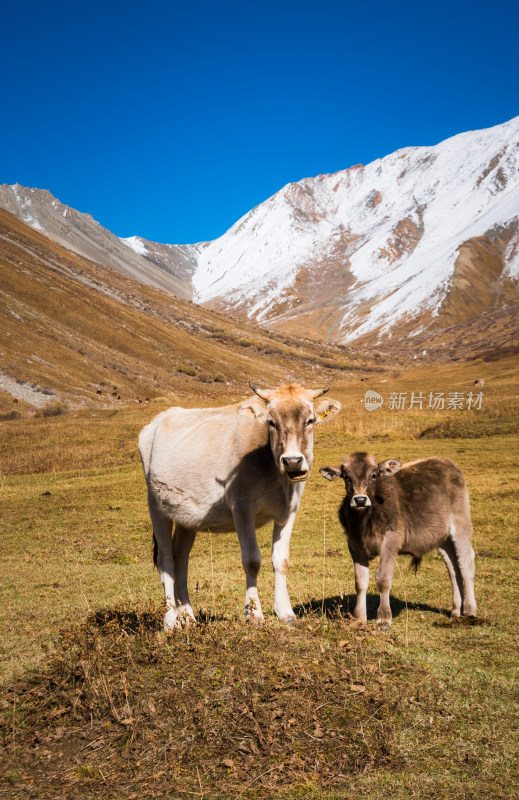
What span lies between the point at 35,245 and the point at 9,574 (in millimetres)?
126890

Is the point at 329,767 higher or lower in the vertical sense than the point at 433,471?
lower

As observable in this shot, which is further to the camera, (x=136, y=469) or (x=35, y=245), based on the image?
(x=35, y=245)

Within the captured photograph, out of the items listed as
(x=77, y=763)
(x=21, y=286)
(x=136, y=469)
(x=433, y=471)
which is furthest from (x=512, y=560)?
(x=21, y=286)

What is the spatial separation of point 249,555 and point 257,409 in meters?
2.05

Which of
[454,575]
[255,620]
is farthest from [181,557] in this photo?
[454,575]

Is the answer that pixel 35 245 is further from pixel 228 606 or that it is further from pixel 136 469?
pixel 228 606

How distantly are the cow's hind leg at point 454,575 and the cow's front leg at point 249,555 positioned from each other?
393cm

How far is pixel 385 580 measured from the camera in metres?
9.73

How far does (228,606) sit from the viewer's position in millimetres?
10922

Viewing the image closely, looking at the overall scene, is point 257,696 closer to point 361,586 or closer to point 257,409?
point 257,409

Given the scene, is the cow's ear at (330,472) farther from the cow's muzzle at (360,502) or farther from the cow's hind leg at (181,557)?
the cow's hind leg at (181,557)

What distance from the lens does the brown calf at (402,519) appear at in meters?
10.0

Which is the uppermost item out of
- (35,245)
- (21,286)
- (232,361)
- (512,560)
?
(35,245)

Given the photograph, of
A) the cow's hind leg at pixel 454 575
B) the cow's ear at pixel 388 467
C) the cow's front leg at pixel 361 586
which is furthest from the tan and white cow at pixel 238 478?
the cow's hind leg at pixel 454 575
